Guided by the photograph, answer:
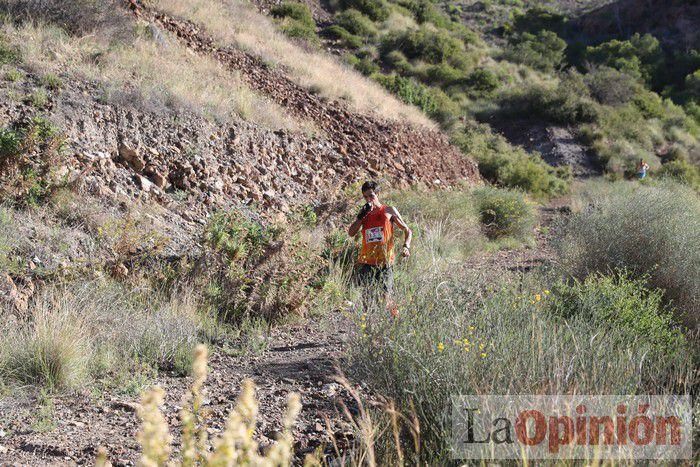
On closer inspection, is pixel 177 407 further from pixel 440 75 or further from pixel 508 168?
pixel 440 75

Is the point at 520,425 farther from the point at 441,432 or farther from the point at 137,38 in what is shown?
the point at 137,38

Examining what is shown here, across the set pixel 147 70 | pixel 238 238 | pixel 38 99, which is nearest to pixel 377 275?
pixel 238 238

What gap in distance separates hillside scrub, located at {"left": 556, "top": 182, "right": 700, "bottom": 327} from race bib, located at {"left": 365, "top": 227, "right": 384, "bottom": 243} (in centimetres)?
219

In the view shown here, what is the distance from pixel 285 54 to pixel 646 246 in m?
11.0

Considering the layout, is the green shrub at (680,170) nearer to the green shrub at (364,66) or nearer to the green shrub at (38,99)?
the green shrub at (364,66)

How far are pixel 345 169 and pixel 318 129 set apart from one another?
1345 mm

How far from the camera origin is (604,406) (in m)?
2.71

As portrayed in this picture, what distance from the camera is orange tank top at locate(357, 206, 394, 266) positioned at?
5.91m

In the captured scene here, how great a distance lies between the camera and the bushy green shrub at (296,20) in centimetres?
1989

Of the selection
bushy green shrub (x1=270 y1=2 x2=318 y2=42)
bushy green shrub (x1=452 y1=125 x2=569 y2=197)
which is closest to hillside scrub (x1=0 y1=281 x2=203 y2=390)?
bushy green shrub (x1=452 y1=125 x2=569 y2=197)

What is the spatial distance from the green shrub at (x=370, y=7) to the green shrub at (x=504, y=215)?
57.9 feet

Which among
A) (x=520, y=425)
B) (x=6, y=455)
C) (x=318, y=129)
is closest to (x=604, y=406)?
(x=520, y=425)

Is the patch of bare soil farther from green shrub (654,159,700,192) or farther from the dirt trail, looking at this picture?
green shrub (654,159,700,192)

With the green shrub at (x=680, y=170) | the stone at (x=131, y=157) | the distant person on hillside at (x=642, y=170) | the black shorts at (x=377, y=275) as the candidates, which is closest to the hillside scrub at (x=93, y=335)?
the black shorts at (x=377, y=275)
